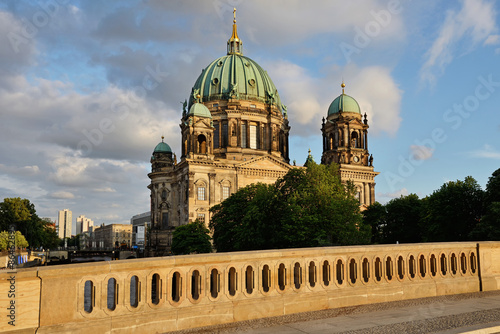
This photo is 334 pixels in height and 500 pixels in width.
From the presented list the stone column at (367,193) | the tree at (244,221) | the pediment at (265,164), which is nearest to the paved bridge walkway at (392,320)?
the tree at (244,221)

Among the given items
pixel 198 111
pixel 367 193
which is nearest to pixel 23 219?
pixel 198 111

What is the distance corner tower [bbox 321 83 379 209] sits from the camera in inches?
3273

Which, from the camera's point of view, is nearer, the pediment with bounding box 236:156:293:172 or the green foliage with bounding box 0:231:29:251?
the green foliage with bounding box 0:231:29:251

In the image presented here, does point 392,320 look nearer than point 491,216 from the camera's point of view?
Yes

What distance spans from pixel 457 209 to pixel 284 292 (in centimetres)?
4732

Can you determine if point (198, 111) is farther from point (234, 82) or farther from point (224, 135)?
point (234, 82)

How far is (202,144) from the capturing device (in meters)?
80.0

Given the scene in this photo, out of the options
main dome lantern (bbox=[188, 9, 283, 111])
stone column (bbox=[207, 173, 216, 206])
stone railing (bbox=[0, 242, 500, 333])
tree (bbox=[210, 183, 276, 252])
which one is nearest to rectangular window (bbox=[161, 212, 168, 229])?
stone column (bbox=[207, 173, 216, 206])

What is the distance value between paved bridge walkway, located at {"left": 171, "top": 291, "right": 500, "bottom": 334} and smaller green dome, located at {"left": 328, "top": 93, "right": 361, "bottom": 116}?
74.9m

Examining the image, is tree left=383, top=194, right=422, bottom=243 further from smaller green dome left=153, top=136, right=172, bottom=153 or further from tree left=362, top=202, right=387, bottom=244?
smaller green dome left=153, top=136, right=172, bottom=153

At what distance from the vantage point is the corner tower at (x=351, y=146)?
3273 inches

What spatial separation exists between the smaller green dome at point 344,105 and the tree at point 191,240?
38.2 metres

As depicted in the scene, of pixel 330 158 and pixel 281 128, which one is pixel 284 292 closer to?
pixel 330 158

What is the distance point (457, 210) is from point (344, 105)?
37.6 meters
